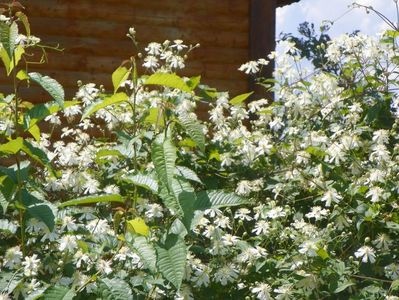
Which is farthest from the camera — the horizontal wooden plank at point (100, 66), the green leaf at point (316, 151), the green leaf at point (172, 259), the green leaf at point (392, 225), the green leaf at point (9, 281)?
the horizontal wooden plank at point (100, 66)

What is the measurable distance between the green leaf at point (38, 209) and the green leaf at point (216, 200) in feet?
1.32

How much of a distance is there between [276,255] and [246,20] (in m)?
4.13

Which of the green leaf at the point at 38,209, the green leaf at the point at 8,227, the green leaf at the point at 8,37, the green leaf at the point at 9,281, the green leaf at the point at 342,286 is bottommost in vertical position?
the green leaf at the point at 342,286

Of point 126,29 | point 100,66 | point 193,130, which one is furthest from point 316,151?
point 126,29

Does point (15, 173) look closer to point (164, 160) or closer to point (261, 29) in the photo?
point (164, 160)

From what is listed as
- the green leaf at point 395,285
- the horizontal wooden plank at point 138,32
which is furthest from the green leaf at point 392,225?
the horizontal wooden plank at point 138,32

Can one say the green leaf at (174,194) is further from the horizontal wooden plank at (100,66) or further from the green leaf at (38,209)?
the horizontal wooden plank at (100,66)

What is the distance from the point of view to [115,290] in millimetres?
2684

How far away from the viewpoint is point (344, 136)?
11.2ft

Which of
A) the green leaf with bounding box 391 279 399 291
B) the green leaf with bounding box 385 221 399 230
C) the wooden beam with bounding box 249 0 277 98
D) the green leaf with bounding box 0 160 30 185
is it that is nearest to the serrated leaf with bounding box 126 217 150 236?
the green leaf with bounding box 0 160 30 185

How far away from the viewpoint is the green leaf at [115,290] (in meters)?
2.67

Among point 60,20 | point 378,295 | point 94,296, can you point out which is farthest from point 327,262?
point 60,20

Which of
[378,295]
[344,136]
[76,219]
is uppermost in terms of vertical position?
[344,136]

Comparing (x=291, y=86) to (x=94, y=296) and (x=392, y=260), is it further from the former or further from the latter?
(x=94, y=296)
